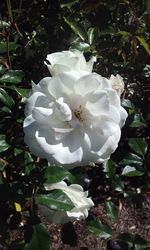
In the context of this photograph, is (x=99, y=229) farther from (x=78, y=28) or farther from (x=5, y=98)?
(x=78, y=28)

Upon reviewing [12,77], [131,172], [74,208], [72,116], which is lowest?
[131,172]

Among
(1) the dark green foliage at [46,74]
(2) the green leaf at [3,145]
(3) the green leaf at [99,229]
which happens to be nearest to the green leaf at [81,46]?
(1) the dark green foliage at [46,74]

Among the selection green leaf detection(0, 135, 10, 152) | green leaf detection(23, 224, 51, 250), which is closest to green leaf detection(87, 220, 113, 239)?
green leaf detection(23, 224, 51, 250)

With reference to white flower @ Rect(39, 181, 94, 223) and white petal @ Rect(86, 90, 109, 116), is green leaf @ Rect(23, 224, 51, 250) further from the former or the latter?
white petal @ Rect(86, 90, 109, 116)

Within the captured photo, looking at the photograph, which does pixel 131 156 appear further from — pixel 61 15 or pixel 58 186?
pixel 61 15

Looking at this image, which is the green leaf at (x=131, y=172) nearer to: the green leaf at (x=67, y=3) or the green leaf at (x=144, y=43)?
the green leaf at (x=144, y=43)

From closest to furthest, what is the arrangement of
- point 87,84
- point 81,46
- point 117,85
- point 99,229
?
point 87,84
point 117,85
point 81,46
point 99,229

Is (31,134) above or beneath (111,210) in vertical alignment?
above

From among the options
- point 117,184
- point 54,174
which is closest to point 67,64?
point 54,174
